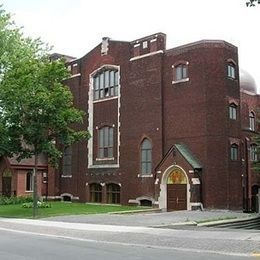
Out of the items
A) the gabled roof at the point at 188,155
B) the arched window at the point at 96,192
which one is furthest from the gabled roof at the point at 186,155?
the arched window at the point at 96,192

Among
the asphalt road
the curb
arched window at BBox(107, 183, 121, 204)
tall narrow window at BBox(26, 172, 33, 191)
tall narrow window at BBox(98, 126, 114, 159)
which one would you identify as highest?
tall narrow window at BBox(98, 126, 114, 159)

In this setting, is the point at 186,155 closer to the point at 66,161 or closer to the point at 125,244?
the point at 66,161

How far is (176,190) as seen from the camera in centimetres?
3628

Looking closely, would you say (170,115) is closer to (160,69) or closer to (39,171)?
(160,69)

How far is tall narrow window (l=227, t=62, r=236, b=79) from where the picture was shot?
37.4 meters

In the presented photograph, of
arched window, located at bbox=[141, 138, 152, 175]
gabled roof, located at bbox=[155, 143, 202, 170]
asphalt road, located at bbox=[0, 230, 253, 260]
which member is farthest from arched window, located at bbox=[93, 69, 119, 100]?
asphalt road, located at bbox=[0, 230, 253, 260]

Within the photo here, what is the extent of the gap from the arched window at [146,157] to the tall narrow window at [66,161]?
33.4ft

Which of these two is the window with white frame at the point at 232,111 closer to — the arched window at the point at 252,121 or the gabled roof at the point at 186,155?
the gabled roof at the point at 186,155

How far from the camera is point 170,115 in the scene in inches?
1506

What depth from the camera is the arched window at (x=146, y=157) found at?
39688 mm

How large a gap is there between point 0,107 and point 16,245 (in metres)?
17.2

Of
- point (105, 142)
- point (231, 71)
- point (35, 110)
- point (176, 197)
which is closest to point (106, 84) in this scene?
point (105, 142)

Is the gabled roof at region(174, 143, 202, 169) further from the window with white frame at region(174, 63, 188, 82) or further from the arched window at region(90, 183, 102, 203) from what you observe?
the arched window at region(90, 183, 102, 203)

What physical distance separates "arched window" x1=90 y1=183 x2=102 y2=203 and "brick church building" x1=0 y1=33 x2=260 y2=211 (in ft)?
0.30
